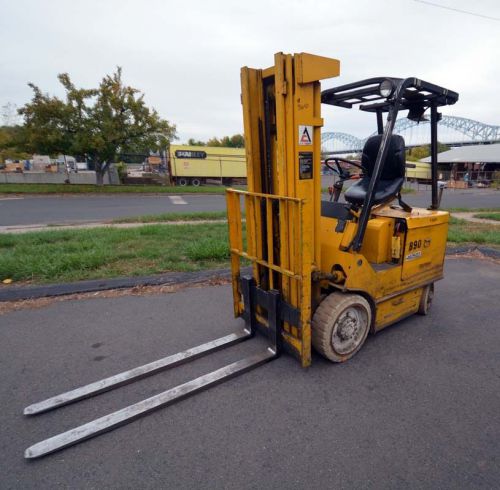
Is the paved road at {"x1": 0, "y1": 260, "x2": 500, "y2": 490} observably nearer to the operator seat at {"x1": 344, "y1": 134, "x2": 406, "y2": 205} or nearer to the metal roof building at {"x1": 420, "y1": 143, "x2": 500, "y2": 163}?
the operator seat at {"x1": 344, "y1": 134, "x2": 406, "y2": 205}

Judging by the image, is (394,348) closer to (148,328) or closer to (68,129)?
(148,328)

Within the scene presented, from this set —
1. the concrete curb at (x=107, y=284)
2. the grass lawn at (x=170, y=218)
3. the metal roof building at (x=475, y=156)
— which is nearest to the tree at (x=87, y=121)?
the grass lawn at (x=170, y=218)

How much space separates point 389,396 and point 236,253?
197 centimetres

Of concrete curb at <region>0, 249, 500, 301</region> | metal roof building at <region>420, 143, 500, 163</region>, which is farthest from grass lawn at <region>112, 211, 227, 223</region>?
metal roof building at <region>420, 143, 500, 163</region>

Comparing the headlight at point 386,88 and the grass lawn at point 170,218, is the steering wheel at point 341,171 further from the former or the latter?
the grass lawn at point 170,218

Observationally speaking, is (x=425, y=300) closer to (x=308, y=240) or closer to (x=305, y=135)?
(x=308, y=240)

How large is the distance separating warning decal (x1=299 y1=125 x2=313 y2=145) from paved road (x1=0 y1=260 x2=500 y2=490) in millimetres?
2090

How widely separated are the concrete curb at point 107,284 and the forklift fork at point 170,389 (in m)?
2.06

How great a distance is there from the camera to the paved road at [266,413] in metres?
2.03

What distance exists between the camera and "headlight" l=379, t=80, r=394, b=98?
2896mm

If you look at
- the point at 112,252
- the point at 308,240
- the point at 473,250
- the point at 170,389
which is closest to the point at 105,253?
the point at 112,252

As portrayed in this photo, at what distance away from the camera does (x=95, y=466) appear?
2090 mm

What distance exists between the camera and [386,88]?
2.92 metres

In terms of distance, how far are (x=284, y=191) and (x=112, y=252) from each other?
4.91 metres
